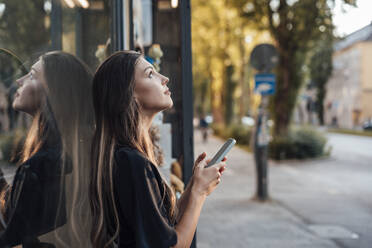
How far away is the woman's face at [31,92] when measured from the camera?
173 centimetres

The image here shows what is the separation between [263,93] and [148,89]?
6.56 metres

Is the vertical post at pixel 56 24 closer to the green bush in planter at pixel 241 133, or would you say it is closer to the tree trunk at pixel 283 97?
the tree trunk at pixel 283 97

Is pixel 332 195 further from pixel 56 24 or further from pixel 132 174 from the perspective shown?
pixel 132 174

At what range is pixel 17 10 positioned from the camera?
2.24 m

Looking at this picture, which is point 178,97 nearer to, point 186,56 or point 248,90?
point 186,56

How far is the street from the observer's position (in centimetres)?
539

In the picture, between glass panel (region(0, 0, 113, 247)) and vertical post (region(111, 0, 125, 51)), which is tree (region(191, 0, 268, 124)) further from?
glass panel (region(0, 0, 113, 247))

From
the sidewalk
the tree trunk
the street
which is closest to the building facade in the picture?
the tree trunk

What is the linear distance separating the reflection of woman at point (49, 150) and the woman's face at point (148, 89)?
17.3 inches

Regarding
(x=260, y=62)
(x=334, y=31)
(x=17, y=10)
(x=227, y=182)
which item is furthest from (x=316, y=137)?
(x=17, y=10)

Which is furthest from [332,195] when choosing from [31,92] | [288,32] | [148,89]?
[31,92]

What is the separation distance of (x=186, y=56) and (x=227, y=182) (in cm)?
777

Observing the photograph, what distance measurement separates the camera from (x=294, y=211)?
7020 mm

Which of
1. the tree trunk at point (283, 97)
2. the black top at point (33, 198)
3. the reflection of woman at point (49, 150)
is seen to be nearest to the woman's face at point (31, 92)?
the reflection of woman at point (49, 150)
